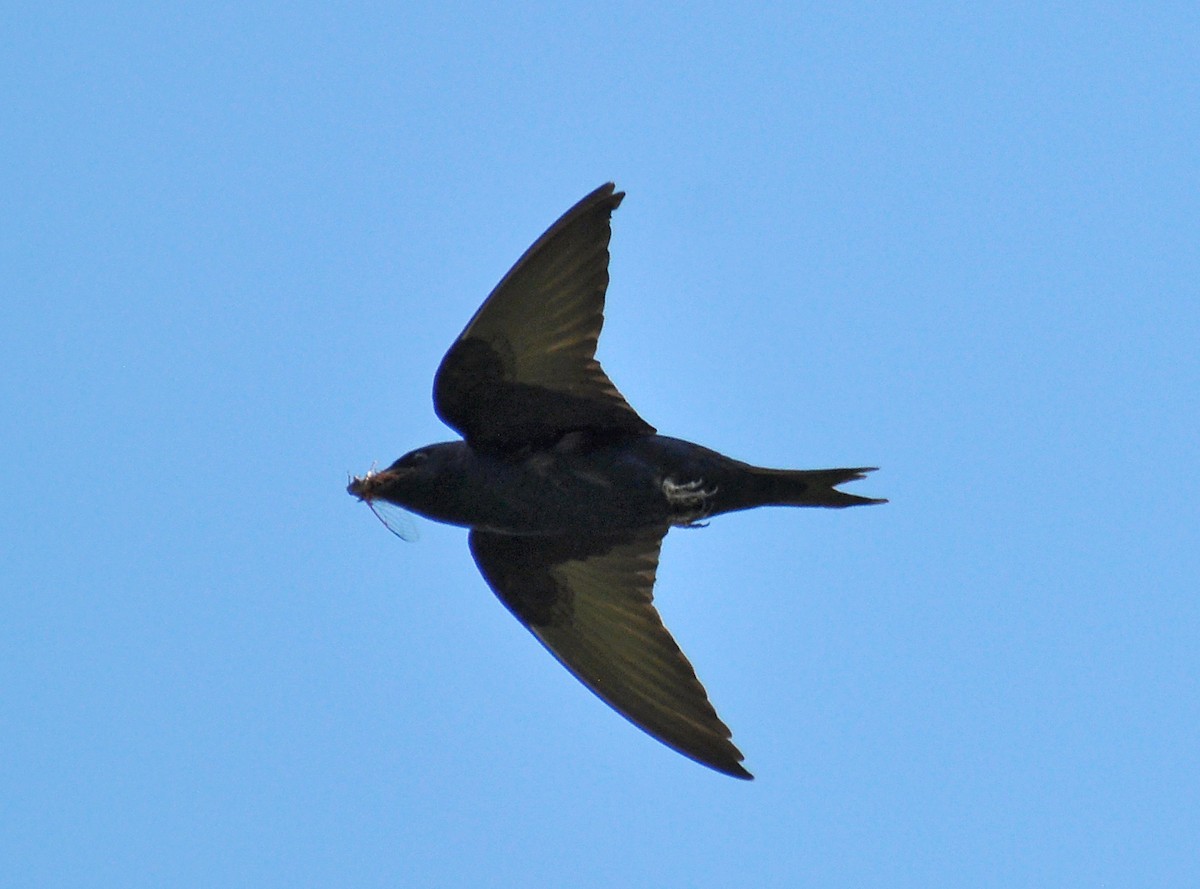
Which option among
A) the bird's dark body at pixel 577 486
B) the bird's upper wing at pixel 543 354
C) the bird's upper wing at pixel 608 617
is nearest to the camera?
the bird's upper wing at pixel 543 354

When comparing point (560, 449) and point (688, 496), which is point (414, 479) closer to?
point (560, 449)

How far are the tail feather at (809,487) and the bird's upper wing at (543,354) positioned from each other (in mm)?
606

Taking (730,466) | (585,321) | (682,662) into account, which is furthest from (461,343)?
(682,662)

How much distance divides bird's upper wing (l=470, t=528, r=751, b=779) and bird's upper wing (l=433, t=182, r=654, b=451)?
2.48 ft

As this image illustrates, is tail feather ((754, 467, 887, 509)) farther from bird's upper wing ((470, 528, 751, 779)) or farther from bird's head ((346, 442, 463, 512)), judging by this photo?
bird's head ((346, 442, 463, 512))

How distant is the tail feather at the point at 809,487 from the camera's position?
7984mm

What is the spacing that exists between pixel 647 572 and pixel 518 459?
1045mm

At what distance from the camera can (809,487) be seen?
8.05 metres

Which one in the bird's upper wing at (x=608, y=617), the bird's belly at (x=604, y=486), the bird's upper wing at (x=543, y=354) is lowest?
the bird's upper wing at (x=608, y=617)

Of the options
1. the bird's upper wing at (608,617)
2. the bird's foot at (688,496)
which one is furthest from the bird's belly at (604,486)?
the bird's upper wing at (608,617)

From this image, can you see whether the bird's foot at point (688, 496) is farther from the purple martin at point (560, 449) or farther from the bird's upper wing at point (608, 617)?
the bird's upper wing at point (608, 617)

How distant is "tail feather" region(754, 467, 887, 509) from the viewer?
7.98 meters

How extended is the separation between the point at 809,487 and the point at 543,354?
132 cm

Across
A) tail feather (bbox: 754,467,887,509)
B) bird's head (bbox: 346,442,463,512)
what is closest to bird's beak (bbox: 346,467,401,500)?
bird's head (bbox: 346,442,463,512)
